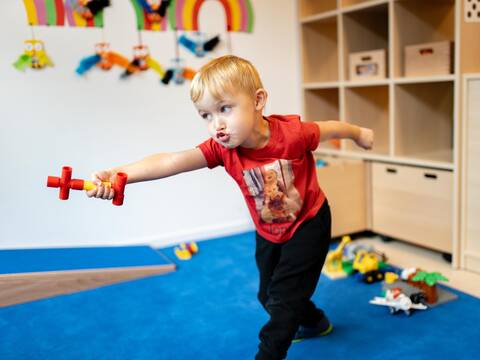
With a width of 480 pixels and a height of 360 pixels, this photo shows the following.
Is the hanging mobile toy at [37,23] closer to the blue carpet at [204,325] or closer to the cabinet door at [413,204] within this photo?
the blue carpet at [204,325]

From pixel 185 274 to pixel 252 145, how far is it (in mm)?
1021

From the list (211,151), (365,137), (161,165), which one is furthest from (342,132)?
(161,165)

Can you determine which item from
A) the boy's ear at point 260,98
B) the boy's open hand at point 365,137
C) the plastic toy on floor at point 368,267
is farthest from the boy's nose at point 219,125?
the plastic toy on floor at point 368,267

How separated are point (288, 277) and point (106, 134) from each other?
140 cm

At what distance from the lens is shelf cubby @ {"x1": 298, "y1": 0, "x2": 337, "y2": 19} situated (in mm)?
2771

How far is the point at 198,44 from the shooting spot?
254 cm

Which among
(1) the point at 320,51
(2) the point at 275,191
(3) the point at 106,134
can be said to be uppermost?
(1) the point at 320,51

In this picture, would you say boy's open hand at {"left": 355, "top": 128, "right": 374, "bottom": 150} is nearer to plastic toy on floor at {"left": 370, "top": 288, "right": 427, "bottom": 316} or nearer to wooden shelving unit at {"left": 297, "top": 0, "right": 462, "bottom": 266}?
plastic toy on floor at {"left": 370, "top": 288, "right": 427, "bottom": 316}

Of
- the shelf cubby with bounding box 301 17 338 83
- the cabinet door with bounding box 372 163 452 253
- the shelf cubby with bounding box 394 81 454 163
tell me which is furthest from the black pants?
the shelf cubby with bounding box 301 17 338 83

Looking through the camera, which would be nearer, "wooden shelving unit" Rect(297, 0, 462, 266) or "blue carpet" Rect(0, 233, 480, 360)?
"blue carpet" Rect(0, 233, 480, 360)

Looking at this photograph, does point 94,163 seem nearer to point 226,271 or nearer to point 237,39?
point 226,271

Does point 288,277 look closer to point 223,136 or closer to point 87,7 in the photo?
point 223,136

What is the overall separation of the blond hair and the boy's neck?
0.09 m

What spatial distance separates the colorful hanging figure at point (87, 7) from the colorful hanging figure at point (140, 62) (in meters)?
0.23
